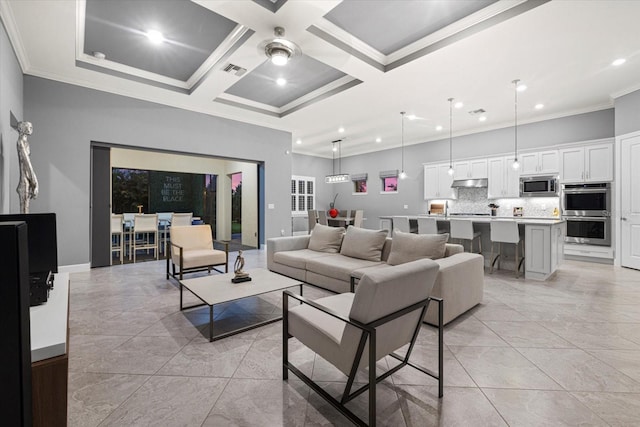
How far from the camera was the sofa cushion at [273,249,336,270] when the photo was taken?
404 cm

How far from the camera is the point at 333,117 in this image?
6465 mm

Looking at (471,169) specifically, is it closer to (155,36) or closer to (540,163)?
(540,163)

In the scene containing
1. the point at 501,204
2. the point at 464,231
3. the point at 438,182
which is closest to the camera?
the point at 464,231

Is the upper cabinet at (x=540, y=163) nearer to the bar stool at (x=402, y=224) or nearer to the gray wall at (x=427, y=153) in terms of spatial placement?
the gray wall at (x=427, y=153)

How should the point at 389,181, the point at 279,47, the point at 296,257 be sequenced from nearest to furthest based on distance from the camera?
the point at 279,47 < the point at 296,257 < the point at 389,181

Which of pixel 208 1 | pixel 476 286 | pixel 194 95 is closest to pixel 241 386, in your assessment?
pixel 476 286

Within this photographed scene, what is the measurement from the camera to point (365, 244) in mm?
3834

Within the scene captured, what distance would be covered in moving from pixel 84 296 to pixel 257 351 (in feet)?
8.93

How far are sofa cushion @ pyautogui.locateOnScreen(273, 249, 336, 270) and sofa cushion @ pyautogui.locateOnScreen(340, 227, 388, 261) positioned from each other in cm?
45

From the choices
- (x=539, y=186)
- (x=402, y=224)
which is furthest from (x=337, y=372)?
(x=539, y=186)

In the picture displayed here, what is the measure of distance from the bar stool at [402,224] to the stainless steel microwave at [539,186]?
2.90 m

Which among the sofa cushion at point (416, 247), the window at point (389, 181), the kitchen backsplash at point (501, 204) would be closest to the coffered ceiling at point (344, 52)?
the kitchen backsplash at point (501, 204)

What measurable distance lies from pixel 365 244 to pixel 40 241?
10.3 ft

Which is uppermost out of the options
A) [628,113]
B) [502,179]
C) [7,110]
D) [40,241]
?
[628,113]
